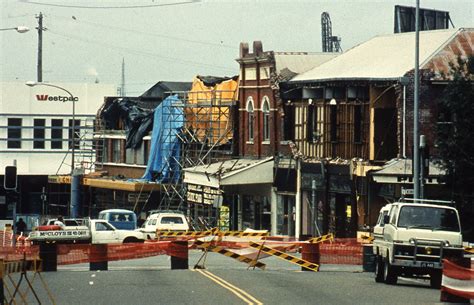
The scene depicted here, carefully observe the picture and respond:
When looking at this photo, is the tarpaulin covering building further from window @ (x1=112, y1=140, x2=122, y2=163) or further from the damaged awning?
the damaged awning

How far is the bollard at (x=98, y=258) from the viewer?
38812 millimetres

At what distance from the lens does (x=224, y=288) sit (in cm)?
2839

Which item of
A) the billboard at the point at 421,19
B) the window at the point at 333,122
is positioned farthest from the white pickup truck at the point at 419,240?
the billboard at the point at 421,19

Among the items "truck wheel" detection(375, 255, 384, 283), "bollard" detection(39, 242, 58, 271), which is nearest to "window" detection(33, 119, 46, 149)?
"bollard" detection(39, 242, 58, 271)

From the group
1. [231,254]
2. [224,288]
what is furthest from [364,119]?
[224,288]

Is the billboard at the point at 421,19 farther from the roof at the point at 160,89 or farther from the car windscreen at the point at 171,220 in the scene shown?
the roof at the point at 160,89

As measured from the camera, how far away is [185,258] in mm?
38656

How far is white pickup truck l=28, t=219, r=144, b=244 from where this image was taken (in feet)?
150

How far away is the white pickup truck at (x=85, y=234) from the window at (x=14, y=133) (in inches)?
2193

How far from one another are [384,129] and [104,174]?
130 feet

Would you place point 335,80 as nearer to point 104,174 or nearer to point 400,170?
point 400,170

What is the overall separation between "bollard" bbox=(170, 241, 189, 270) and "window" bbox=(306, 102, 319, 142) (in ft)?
74.2

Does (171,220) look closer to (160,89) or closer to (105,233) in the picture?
(105,233)

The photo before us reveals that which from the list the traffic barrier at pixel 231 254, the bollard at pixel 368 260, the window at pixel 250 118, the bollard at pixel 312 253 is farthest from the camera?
the window at pixel 250 118
